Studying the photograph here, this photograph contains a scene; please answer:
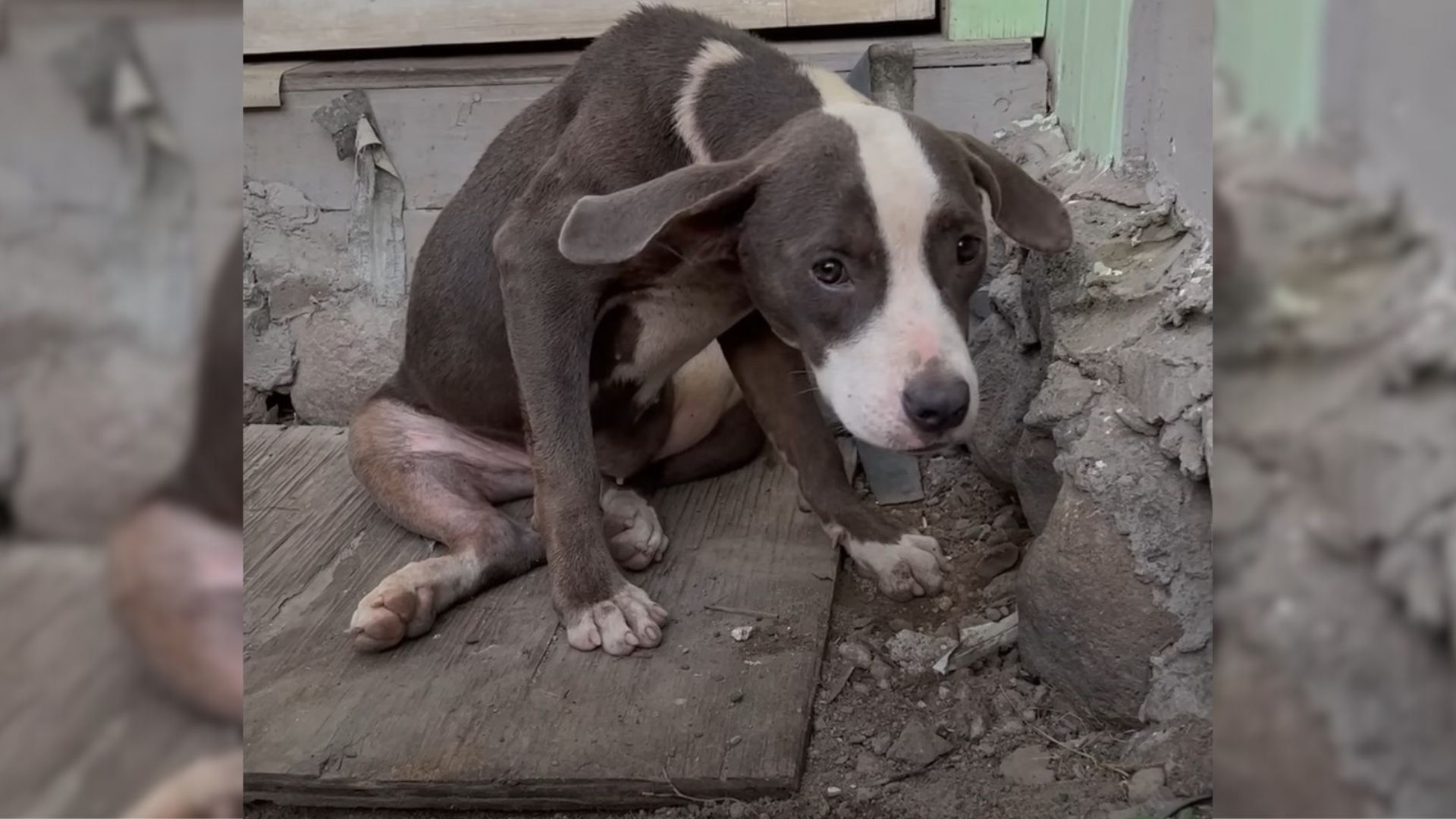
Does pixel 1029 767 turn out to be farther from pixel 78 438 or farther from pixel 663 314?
pixel 78 438

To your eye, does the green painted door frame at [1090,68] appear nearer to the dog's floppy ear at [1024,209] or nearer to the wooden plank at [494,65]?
the wooden plank at [494,65]

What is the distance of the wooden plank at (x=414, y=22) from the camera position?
3707 mm

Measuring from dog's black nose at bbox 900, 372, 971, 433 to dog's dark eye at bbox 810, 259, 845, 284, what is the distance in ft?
0.80

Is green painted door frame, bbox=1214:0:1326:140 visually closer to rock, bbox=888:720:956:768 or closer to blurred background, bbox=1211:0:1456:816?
blurred background, bbox=1211:0:1456:816

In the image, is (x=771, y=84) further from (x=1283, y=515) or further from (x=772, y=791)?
(x=1283, y=515)

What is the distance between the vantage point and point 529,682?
2201mm

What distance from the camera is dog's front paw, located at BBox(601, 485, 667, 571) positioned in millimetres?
2633

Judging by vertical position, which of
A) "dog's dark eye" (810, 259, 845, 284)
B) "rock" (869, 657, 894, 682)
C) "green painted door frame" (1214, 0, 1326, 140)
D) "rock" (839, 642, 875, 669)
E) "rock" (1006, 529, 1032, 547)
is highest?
"green painted door frame" (1214, 0, 1326, 140)

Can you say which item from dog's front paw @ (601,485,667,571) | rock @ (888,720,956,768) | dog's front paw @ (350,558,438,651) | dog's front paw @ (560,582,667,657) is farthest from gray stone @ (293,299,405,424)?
rock @ (888,720,956,768)

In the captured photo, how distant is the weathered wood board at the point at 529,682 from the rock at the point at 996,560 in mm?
352

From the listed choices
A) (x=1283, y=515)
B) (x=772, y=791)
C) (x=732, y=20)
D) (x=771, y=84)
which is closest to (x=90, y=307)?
(x=1283, y=515)

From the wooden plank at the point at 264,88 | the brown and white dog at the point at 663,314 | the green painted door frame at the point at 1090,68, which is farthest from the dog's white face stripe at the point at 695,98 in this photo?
the wooden plank at the point at 264,88

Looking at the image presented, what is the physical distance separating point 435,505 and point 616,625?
0.63m

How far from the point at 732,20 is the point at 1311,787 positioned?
3.39 metres
